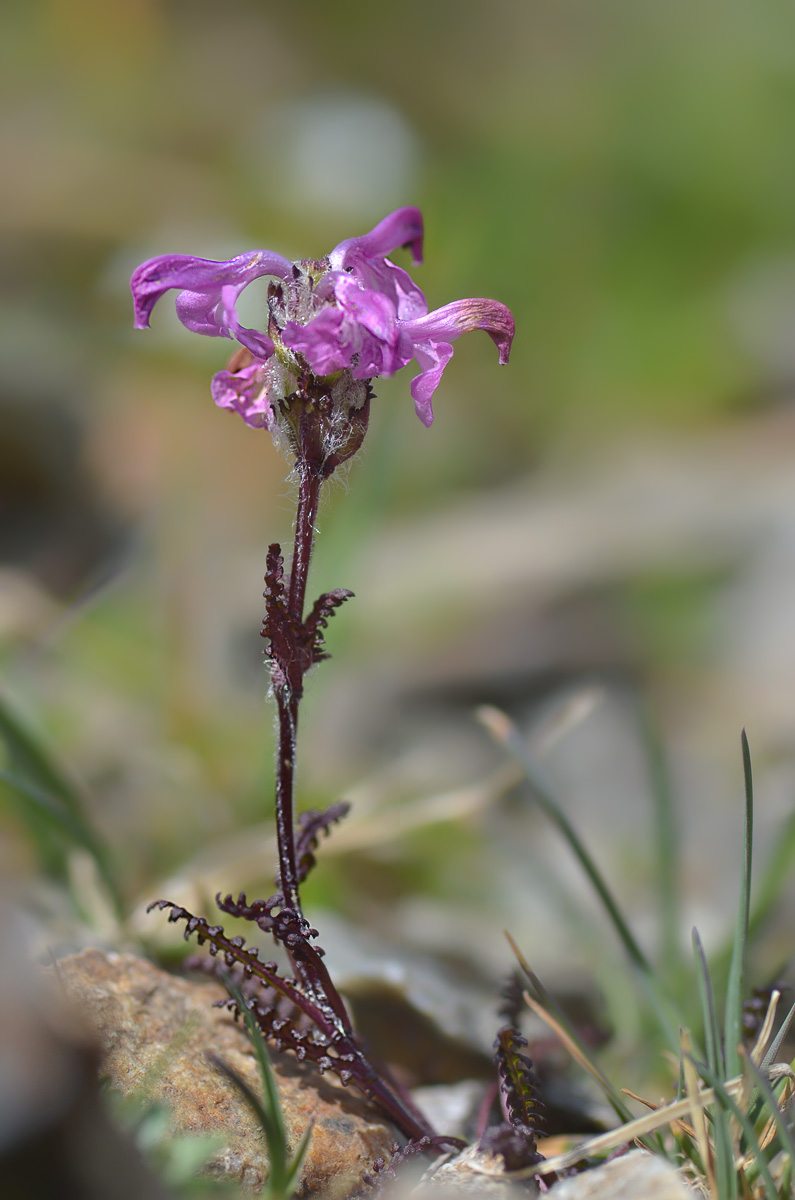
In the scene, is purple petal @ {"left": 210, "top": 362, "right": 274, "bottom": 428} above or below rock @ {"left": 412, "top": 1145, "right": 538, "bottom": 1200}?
above

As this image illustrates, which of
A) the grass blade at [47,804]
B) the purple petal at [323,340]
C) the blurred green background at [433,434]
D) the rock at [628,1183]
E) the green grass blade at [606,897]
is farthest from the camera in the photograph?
the blurred green background at [433,434]

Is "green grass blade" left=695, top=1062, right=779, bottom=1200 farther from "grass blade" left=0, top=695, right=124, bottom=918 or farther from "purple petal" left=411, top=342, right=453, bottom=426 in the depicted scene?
"grass blade" left=0, top=695, right=124, bottom=918

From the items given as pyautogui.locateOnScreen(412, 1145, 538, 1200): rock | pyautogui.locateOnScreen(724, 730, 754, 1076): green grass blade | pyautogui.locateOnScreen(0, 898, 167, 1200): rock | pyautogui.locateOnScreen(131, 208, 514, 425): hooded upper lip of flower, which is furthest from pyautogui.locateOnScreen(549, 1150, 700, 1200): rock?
pyautogui.locateOnScreen(131, 208, 514, 425): hooded upper lip of flower

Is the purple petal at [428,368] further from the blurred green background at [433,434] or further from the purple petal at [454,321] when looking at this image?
the blurred green background at [433,434]

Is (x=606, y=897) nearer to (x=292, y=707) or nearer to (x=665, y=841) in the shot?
(x=665, y=841)

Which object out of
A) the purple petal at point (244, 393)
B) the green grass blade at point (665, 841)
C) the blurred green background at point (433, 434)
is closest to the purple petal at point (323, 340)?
the purple petal at point (244, 393)

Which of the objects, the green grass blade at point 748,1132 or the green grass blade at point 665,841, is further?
the green grass blade at point 665,841
